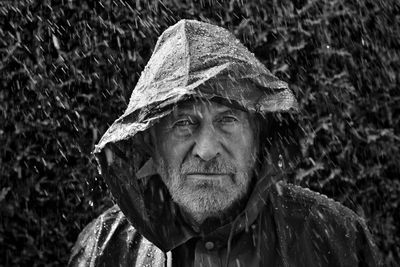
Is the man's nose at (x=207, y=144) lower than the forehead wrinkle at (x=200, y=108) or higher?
lower

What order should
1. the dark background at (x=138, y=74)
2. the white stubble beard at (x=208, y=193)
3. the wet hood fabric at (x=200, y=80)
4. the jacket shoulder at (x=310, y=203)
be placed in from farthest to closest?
the dark background at (x=138, y=74) → the jacket shoulder at (x=310, y=203) → the white stubble beard at (x=208, y=193) → the wet hood fabric at (x=200, y=80)

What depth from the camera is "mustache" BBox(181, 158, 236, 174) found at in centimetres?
318

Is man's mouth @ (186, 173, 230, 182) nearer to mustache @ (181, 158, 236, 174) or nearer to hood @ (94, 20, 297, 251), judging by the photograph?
mustache @ (181, 158, 236, 174)

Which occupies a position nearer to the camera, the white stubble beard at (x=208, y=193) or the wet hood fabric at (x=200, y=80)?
the wet hood fabric at (x=200, y=80)

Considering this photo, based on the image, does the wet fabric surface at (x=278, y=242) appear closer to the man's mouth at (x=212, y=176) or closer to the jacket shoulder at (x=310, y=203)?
the jacket shoulder at (x=310, y=203)

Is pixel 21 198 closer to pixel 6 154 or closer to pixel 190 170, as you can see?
pixel 6 154

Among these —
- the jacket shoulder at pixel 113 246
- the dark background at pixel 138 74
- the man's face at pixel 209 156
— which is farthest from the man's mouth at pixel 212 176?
the dark background at pixel 138 74

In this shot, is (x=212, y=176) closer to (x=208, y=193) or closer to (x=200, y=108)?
(x=208, y=193)

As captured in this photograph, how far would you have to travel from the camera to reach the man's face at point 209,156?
3191mm

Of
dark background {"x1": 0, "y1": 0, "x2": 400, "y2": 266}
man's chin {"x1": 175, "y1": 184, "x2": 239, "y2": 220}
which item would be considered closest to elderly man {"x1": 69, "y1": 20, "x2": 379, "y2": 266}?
man's chin {"x1": 175, "y1": 184, "x2": 239, "y2": 220}

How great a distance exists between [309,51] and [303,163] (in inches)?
25.8

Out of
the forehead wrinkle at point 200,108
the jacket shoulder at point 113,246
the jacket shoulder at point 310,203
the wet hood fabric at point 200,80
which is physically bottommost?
the jacket shoulder at point 310,203

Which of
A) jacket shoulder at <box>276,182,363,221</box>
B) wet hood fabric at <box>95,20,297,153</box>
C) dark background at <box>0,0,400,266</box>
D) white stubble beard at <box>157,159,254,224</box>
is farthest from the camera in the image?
dark background at <box>0,0,400,266</box>

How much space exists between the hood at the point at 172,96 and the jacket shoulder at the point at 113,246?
0.32 feet
